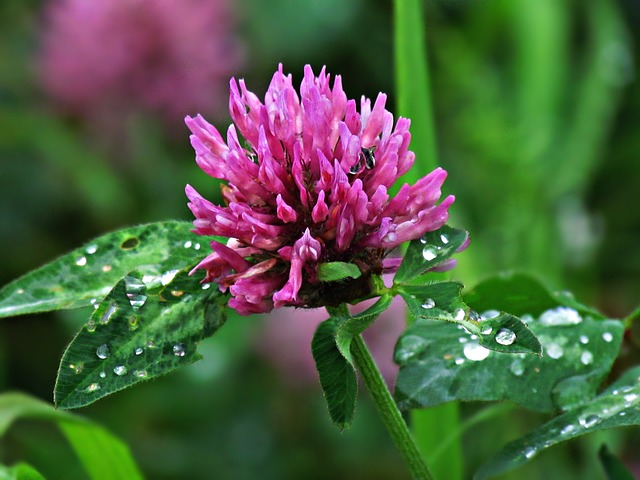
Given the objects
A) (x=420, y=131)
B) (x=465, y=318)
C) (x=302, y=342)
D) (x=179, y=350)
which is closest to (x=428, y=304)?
(x=465, y=318)

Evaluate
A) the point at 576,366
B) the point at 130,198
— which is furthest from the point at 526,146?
the point at 576,366

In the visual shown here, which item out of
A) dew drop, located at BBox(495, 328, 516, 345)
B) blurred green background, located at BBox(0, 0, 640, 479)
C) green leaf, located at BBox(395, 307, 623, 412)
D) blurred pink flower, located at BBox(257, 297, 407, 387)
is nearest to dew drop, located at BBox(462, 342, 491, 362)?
green leaf, located at BBox(395, 307, 623, 412)

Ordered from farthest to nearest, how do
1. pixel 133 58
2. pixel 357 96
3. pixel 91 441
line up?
1. pixel 357 96
2. pixel 133 58
3. pixel 91 441

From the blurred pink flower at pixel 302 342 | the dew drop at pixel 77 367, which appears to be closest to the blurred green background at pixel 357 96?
the blurred pink flower at pixel 302 342

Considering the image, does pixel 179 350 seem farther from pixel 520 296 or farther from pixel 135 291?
pixel 520 296

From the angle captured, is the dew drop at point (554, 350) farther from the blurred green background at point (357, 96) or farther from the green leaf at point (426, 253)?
the blurred green background at point (357, 96)

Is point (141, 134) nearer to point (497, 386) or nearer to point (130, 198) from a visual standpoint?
point (130, 198)
